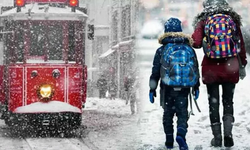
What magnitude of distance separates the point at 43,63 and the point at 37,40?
2.08 ft

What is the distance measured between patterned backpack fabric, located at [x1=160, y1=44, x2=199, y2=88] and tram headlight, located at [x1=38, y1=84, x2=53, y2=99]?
415cm

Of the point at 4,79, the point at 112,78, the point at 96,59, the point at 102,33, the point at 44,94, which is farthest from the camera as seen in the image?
the point at 96,59

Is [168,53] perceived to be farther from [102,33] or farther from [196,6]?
[102,33]

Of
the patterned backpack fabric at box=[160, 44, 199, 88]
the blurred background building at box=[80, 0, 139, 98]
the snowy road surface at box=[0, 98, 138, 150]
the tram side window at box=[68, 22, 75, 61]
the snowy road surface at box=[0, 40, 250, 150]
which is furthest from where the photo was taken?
the blurred background building at box=[80, 0, 139, 98]

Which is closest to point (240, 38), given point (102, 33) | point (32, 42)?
point (32, 42)

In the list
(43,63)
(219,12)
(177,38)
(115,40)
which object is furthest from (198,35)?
(115,40)

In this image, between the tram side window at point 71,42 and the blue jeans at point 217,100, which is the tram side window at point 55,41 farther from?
→ the blue jeans at point 217,100

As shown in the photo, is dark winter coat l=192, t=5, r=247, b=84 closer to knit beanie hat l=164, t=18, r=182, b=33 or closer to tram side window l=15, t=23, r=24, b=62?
knit beanie hat l=164, t=18, r=182, b=33

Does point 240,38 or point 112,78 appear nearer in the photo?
point 240,38

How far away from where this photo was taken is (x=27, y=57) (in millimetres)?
11312

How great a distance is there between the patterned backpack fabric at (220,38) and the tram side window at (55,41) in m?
4.73

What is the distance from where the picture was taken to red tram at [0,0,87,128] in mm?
10867

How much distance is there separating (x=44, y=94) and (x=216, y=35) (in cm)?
458

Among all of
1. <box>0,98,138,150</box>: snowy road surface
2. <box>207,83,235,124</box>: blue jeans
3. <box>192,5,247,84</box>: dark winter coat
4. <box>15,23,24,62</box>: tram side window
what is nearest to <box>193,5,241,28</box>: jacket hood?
<box>192,5,247,84</box>: dark winter coat
